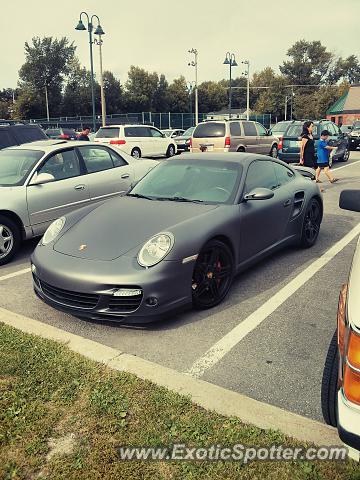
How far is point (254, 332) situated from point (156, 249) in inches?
43.1

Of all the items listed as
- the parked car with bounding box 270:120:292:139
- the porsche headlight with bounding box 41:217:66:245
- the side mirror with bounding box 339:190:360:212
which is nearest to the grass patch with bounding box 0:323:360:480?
the porsche headlight with bounding box 41:217:66:245

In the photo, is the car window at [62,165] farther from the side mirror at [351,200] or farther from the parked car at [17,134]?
Result: the side mirror at [351,200]

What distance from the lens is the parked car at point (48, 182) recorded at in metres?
5.83

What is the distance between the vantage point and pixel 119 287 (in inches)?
142

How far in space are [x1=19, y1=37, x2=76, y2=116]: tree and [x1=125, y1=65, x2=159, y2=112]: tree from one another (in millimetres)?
13043

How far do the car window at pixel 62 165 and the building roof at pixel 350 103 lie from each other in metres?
74.4

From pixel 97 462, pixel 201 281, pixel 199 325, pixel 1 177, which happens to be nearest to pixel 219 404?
pixel 97 462

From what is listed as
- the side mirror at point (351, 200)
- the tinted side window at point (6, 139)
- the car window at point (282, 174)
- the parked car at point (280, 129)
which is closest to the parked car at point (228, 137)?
the parked car at point (280, 129)

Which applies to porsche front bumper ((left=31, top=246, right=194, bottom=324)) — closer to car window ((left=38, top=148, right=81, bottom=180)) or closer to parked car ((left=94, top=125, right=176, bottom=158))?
car window ((left=38, top=148, right=81, bottom=180))

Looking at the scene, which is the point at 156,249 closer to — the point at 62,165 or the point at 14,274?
the point at 14,274

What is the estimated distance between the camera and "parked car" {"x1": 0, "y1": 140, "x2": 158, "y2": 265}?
5.83 metres

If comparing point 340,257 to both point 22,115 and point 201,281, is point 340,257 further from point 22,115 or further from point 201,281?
point 22,115

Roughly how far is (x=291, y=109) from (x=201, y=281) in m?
92.2

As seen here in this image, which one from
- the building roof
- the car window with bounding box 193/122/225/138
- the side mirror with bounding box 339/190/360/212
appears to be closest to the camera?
the side mirror with bounding box 339/190/360/212
